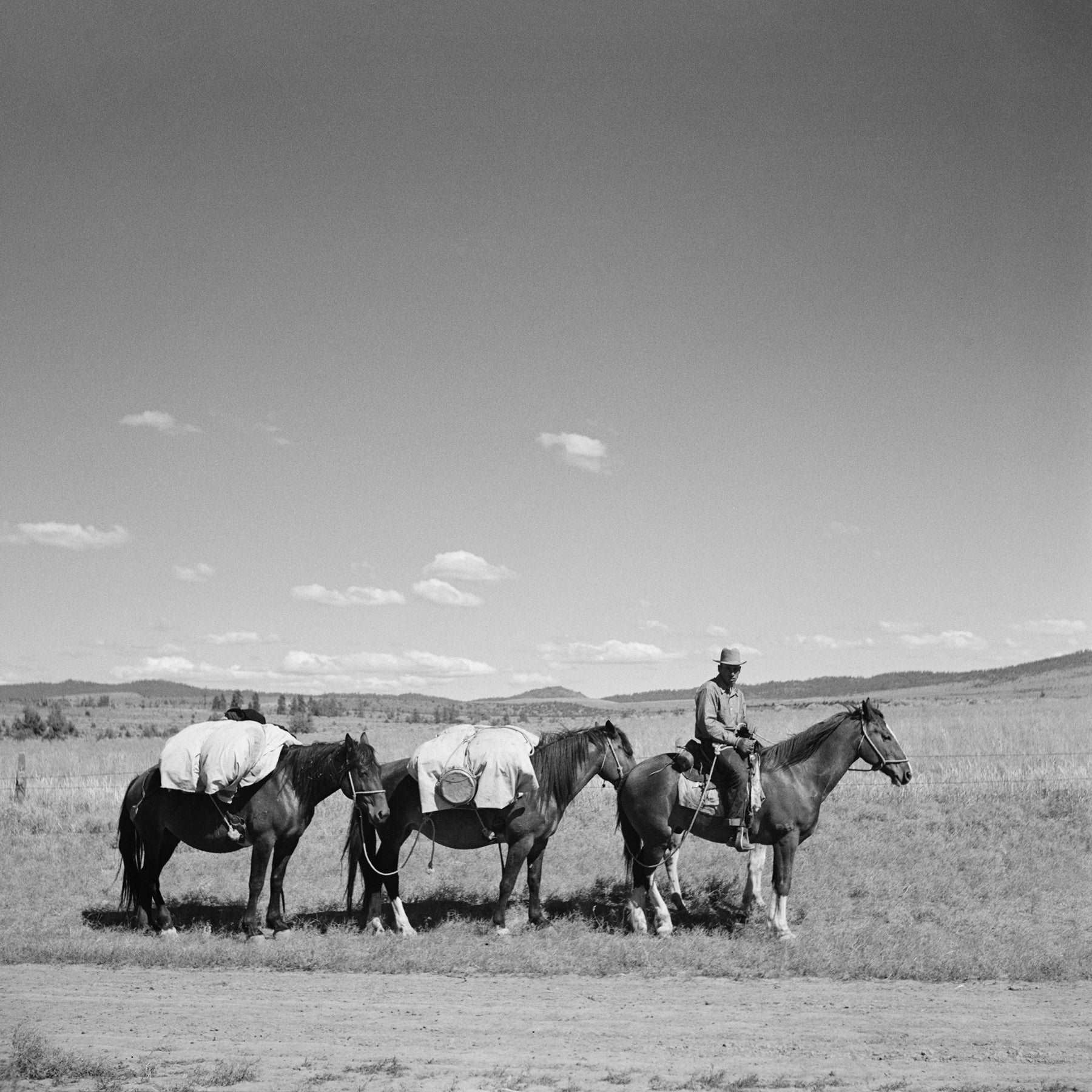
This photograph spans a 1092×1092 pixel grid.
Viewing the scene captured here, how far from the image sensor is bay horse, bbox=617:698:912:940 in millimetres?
11781

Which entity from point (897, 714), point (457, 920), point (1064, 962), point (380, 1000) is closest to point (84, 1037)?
point (380, 1000)

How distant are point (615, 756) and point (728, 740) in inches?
62.0

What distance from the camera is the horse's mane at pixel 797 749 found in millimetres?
12211

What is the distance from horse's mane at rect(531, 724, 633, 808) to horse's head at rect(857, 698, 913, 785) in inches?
114

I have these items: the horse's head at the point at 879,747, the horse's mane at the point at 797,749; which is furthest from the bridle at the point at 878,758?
the horse's mane at the point at 797,749

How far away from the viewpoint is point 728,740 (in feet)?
38.0

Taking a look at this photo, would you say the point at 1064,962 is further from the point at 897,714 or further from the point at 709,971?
the point at 897,714

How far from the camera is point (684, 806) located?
11.9 m

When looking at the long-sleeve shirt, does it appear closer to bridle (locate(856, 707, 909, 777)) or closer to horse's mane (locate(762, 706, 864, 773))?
horse's mane (locate(762, 706, 864, 773))

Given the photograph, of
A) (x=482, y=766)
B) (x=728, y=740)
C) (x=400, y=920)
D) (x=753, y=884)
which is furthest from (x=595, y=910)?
(x=728, y=740)

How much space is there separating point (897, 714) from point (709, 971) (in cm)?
5056

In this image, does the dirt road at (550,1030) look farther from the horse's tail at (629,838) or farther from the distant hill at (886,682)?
the distant hill at (886,682)

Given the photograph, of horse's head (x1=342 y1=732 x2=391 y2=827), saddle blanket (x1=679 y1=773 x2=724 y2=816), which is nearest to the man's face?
saddle blanket (x1=679 y1=773 x2=724 y2=816)

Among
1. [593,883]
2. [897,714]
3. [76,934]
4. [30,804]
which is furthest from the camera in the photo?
[897,714]
